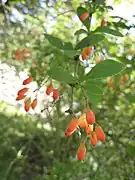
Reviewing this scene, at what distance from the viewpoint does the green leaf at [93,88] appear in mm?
803

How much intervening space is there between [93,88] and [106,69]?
7cm

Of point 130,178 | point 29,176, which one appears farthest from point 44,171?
point 130,178

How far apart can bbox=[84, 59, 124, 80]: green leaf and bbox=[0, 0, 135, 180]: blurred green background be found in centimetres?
230

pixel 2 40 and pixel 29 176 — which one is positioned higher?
pixel 2 40

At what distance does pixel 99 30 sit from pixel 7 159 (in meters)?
2.53

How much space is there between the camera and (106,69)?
75 cm

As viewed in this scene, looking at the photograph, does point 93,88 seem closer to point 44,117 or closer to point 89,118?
point 89,118

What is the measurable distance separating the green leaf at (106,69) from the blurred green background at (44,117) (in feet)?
7.53

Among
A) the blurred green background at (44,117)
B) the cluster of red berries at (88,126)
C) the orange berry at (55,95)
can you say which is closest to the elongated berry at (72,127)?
the cluster of red berries at (88,126)

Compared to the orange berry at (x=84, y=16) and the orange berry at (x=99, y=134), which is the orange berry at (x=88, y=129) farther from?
the orange berry at (x=84, y=16)

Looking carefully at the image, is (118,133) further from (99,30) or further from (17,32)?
(99,30)

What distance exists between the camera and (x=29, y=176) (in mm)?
3535

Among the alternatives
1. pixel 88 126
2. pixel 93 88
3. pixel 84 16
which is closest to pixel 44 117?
pixel 84 16

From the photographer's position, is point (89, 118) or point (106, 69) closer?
point (106, 69)
